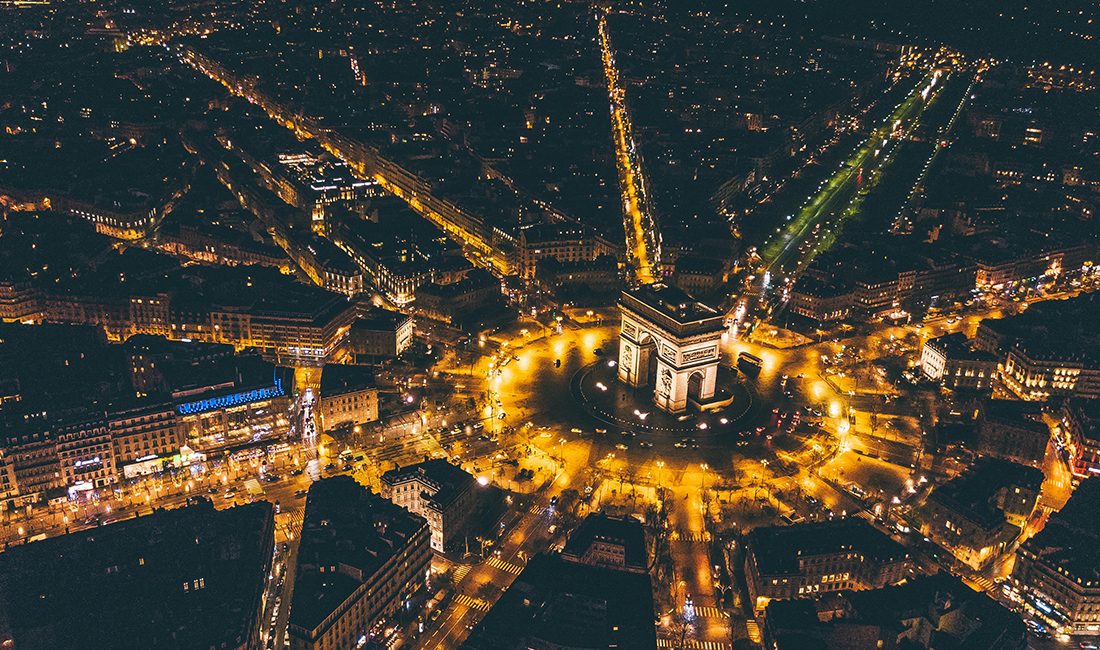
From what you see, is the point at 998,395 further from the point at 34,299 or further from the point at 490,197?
the point at 34,299

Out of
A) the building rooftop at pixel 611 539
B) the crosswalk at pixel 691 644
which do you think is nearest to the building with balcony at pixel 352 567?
the building rooftop at pixel 611 539

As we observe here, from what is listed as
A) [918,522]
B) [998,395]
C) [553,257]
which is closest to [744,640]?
[918,522]

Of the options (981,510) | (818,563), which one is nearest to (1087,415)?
(981,510)

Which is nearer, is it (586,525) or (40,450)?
(586,525)

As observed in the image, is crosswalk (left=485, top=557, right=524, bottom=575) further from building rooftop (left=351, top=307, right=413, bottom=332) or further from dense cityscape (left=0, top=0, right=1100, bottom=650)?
building rooftop (left=351, top=307, right=413, bottom=332)

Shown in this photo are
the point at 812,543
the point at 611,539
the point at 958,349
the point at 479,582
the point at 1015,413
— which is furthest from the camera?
the point at 958,349

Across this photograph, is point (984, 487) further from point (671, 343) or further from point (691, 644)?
point (691, 644)
